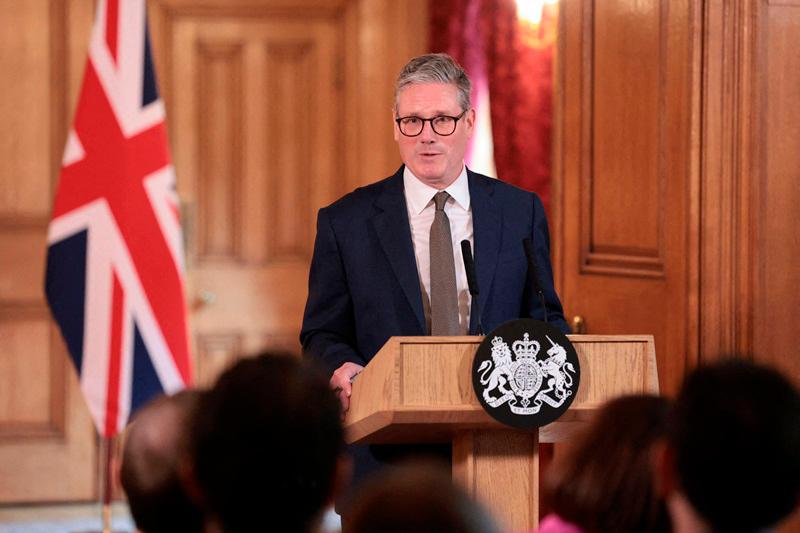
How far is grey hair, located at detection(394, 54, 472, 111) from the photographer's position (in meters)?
2.49

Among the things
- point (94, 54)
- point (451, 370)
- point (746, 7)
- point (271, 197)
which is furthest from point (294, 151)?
point (451, 370)

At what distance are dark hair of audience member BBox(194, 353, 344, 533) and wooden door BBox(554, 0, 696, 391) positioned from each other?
2.28 metres

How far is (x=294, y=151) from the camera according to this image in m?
5.76

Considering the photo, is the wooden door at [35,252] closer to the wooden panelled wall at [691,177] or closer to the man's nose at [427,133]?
the wooden panelled wall at [691,177]

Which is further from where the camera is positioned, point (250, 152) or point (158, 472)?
point (250, 152)

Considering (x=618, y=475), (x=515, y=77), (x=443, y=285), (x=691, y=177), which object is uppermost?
(x=515, y=77)

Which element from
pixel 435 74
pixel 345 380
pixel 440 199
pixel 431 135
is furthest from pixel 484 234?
pixel 345 380

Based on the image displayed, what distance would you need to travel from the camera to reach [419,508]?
0.98m

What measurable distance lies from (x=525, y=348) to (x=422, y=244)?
23.9 inches

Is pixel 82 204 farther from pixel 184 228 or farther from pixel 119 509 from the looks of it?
pixel 119 509

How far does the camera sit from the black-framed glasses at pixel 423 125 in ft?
8.14

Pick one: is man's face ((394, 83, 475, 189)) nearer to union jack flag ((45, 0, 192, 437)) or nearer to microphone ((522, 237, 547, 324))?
microphone ((522, 237, 547, 324))

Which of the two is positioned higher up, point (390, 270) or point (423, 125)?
point (423, 125)

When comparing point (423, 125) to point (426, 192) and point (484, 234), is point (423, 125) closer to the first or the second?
point (426, 192)
